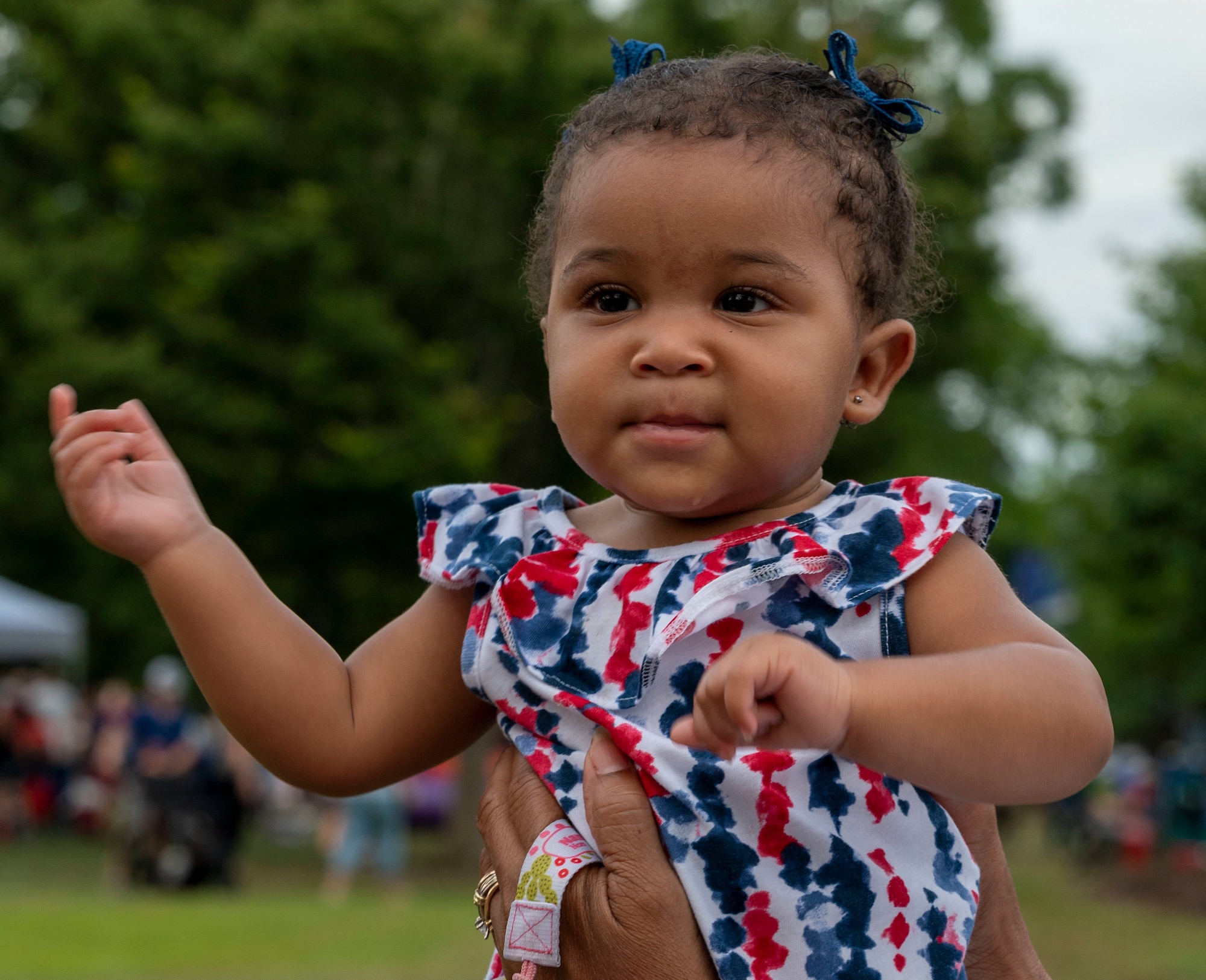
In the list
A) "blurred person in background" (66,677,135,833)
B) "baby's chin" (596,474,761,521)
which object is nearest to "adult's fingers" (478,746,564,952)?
"baby's chin" (596,474,761,521)

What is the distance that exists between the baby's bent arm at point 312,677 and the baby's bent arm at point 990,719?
0.78 meters

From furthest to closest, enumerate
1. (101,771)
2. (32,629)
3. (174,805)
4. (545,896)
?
(101,771), (32,629), (174,805), (545,896)

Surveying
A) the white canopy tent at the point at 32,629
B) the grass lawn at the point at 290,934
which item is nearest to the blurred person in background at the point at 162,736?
the grass lawn at the point at 290,934

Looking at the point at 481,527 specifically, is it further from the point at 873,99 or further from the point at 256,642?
the point at 873,99

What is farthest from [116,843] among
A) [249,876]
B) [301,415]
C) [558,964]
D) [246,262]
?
[558,964]

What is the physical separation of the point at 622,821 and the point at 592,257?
0.75 meters

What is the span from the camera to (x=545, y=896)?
1909mm

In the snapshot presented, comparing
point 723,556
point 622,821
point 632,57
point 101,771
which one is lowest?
point 101,771

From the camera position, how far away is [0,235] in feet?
57.4

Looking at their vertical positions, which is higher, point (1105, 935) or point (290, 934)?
point (290, 934)

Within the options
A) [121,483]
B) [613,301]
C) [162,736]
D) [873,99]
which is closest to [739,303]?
[613,301]

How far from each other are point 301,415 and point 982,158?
29.1 ft

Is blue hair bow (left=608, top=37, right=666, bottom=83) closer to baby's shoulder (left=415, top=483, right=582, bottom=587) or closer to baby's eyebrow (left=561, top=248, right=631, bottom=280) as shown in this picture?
baby's eyebrow (left=561, top=248, right=631, bottom=280)

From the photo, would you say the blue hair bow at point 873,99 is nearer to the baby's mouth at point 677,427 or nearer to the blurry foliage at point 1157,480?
the baby's mouth at point 677,427
